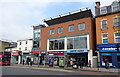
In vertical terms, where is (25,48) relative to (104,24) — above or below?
below

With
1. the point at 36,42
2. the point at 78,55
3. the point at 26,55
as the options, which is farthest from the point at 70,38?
the point at 26,55

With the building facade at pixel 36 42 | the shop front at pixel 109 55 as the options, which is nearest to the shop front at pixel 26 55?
the building facade at pixel 36 42

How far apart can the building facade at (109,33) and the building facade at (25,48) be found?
22.5 m

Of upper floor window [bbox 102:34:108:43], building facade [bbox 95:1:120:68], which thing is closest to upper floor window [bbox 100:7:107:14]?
building facade [bbox 95:1:120:68]

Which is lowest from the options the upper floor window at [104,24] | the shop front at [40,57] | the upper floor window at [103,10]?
the shop front at [40,57]

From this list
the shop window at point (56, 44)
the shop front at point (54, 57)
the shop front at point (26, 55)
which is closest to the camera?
the shop front at point (54, 57)

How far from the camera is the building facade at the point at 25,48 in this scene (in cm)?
4303

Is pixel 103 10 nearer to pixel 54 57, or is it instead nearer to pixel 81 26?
pixel 81 26

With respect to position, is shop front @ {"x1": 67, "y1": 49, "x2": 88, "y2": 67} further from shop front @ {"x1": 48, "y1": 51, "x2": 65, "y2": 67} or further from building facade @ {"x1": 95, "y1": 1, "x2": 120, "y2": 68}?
building facade @ {"x1": 95, "y1": 1, "x2": 120, "y2": 68}

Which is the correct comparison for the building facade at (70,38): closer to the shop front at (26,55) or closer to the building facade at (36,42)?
the building facade at (36,42)

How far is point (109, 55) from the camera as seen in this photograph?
26000 millimetres

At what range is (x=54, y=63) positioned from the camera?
3103 centimetres

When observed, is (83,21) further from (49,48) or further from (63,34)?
(49,48)

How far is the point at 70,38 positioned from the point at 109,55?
9.71 m
